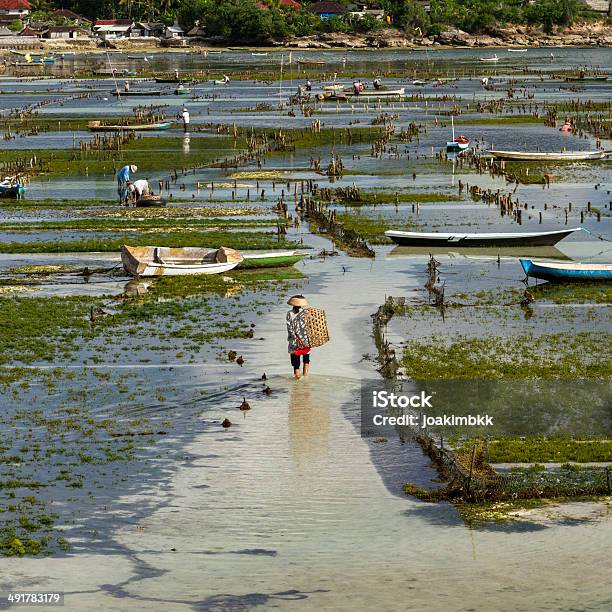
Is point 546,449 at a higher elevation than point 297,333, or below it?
below

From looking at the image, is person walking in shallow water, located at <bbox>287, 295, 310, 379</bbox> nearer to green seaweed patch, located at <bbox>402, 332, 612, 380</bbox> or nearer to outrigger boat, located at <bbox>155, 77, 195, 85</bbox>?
green seaweed patch, located at <bbox>402, 332, 612, 380</bbox>

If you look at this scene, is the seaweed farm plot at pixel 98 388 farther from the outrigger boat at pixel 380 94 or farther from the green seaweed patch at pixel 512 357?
the outrigger boat at pixel 380 94

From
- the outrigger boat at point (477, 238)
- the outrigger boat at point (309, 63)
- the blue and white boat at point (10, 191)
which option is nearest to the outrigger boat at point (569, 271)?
the outrigger boat at point (477, 238)

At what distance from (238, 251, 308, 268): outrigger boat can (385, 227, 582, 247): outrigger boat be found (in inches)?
168

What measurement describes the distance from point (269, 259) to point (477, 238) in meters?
6.81

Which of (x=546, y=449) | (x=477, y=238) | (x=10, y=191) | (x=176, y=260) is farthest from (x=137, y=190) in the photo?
(x=546, y=449)

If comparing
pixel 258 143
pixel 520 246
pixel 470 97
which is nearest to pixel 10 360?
pixel 520 246

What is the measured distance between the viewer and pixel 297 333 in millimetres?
25344

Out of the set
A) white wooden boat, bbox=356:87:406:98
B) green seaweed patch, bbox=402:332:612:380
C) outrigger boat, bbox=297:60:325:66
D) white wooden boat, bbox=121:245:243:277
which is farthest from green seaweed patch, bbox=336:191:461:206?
outrigger boat, bbox=297:60:325:66

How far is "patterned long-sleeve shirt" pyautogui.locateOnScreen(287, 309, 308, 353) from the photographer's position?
82.6 ft

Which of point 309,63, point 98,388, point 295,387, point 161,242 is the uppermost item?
point 309,63

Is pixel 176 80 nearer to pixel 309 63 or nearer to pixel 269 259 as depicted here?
pixel 309 63

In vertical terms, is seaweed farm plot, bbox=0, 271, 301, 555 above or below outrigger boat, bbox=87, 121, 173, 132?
below

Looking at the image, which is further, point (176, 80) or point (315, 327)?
point (176, 80)
